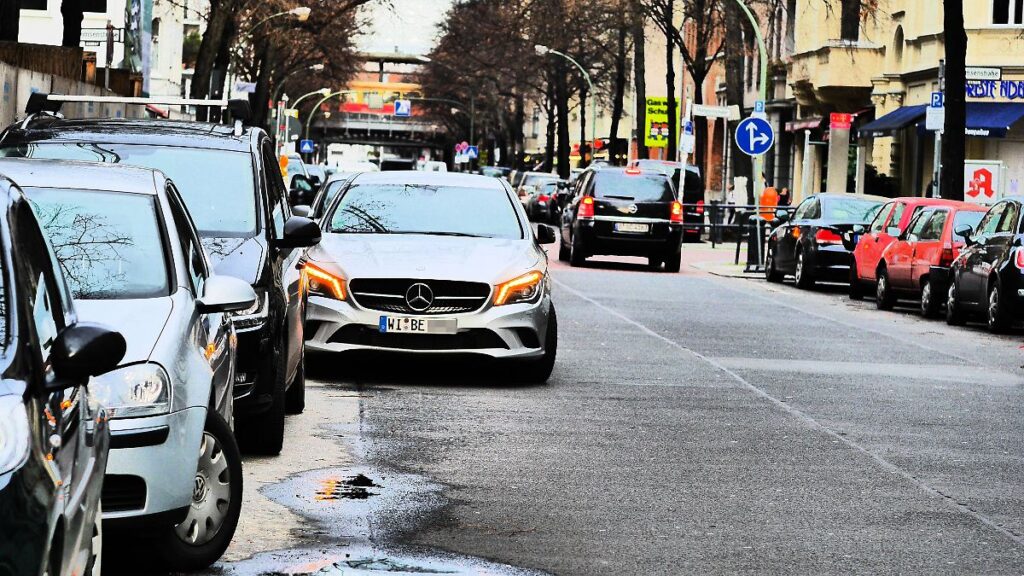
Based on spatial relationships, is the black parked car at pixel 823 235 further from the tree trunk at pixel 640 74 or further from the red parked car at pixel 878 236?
the tree trunk at pixel 640 74

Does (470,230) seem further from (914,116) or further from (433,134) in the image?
Result: (433,134)

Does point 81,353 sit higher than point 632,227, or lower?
higher

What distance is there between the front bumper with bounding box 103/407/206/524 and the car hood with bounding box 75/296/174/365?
28cm

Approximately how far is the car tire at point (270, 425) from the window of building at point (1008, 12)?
3794cm

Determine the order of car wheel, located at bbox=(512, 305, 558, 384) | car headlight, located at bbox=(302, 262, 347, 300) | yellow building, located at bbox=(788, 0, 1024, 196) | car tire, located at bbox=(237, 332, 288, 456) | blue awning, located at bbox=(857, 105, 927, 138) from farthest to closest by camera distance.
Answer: blue awning, located at bbox=(857, 105, 927, 138) < yellow building, located at bbox=(788, 0, 1024, 196) < car wheel, located at bbox=(512, 305, 558, 384) < car headlight, located at bbox=(302, 262, 347, 300) < car tire, located at bbox=(237, 332, 288, 456)

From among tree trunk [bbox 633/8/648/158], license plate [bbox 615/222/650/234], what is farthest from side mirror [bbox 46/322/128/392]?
tree trunk [bbox 633/8/648/158]

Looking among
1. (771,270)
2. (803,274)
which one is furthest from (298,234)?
(771,270)

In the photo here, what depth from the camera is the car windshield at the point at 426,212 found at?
15055 millimetres

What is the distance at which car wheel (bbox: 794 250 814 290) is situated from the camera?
3177 cm

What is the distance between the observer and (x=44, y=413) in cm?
456

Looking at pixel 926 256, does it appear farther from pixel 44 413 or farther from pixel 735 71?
pixel 735 71

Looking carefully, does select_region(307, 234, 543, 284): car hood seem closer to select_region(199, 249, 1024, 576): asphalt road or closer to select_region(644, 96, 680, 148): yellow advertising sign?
select_region(199, 249, 1024, 576): asphalt road

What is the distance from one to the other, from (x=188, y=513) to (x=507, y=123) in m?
111

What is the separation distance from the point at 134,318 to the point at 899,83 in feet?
149
